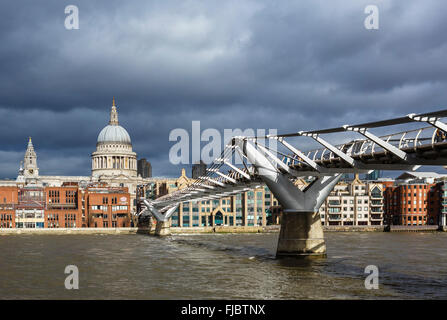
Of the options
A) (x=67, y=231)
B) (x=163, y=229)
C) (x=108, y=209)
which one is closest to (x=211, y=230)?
(x=163, y=229)

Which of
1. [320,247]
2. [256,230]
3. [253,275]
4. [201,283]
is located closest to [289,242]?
[320,247]

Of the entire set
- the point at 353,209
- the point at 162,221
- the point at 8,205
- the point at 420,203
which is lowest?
the point at 162,221

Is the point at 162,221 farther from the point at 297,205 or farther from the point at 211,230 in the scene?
the point at 297,205

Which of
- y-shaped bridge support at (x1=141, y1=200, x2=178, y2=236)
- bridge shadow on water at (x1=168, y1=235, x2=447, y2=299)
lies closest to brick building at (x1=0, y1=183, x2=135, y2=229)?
y-shaped bridge support at (x1=141, y1=200, x2=178, y2=236)

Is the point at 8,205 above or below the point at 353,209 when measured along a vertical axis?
above

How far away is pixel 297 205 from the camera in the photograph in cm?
4238

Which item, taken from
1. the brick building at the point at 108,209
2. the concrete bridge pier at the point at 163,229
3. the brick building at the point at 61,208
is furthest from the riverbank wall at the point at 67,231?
the concrete bridge pier at the point at 163,229

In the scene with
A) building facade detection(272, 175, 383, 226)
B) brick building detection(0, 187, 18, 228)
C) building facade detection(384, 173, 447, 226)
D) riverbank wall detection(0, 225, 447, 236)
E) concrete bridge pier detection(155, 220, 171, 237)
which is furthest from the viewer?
building facade detection(384, 173, 447, 226)

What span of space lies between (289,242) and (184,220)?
253 ft

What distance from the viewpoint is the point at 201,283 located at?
3281 centimetres

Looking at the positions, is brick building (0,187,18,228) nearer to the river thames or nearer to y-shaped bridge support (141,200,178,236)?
y-shaped bridge support (141,200,178,236)

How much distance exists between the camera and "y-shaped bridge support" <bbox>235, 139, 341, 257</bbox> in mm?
42406

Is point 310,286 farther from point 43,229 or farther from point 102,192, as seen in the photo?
point 102,192
